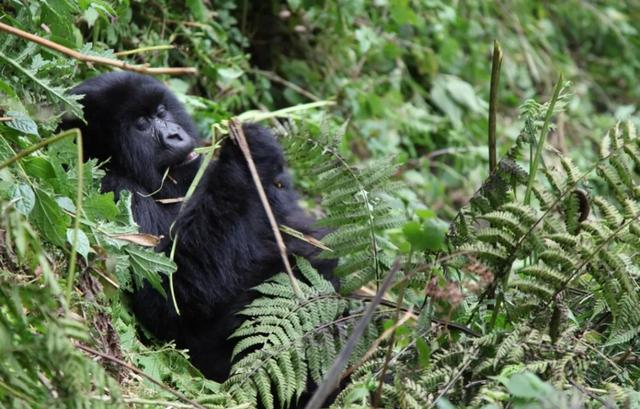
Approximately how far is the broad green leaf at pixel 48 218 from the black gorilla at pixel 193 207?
2.73ft

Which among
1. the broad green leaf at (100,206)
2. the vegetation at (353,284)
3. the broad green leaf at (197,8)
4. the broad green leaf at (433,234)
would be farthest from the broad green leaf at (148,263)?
the broad green leaf at (197,8)

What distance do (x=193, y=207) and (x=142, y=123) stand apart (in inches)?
21.3

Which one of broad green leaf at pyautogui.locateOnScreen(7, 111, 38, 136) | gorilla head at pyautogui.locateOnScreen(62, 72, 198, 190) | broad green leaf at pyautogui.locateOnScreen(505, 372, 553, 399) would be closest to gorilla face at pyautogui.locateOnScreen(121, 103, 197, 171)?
gorilla head at pyautogui.locateOnScreen(62, 72, 198, 190)

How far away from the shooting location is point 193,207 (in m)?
3.60

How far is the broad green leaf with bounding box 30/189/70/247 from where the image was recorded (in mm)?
2406

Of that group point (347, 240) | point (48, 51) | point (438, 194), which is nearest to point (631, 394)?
point (347, 240)

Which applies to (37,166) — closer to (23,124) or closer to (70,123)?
(23,124)

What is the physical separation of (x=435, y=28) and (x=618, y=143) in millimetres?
3990

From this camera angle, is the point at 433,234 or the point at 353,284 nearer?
the point at 433,234

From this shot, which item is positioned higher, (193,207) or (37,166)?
(37,166)

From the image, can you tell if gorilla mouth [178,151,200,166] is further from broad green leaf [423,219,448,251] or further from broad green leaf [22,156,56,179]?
broad green leaf [423,219,448,251]

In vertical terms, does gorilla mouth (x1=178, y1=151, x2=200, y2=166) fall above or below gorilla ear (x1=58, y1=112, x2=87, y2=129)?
below

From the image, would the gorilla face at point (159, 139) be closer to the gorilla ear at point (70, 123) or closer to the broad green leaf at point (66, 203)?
the gorilla ear at point (70, 123)

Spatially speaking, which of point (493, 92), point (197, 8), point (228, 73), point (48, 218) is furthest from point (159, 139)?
point (493, 92)
